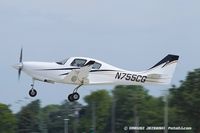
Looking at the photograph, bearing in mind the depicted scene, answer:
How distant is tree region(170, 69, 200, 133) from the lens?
3083 inches

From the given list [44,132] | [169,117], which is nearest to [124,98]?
[44,132]

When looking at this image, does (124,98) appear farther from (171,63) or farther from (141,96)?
(171,63)

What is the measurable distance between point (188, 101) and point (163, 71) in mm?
34297

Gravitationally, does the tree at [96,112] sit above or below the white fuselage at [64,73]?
below

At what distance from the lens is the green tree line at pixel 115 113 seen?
80.5 meters

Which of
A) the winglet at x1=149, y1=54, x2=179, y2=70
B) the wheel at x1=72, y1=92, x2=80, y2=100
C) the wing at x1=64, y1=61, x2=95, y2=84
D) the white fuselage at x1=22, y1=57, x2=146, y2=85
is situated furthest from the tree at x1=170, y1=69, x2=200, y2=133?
the wing at x1=64, y1=61, x2=95, y2=84

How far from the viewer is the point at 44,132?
445 ft

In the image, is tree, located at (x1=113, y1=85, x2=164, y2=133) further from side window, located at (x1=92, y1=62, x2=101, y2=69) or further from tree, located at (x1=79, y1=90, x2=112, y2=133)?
side window, located at (x1=92, y1=62, x2=101, y2=69)

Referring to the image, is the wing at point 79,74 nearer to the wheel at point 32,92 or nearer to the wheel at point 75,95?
the wheel at point 75,95

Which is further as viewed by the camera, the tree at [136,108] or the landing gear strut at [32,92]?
the tree at [136,108]

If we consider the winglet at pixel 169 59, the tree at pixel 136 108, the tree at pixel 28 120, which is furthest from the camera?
the tree at pixel 28 120

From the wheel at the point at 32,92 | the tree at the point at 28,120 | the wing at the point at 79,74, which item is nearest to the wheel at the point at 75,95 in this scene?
the wing at the point at 79,74

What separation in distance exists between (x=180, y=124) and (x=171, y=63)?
42928mm

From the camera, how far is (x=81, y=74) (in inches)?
1649
